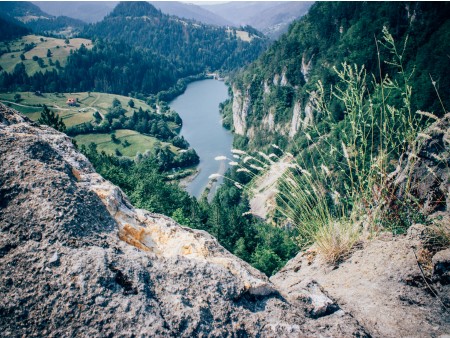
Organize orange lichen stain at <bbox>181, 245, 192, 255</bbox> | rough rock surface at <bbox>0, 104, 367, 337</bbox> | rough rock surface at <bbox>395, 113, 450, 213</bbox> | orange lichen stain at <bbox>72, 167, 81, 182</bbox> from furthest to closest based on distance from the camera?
1. rough rock surface at <bbox>395, 113, 450, 213</bbox>
2. orange lichen stain at <bbox>72, 167, 81, 182</bbox>
3. orange lichen stain at <bbox>181, 245, 192, 255</bbox>
4. rough rock surface at <bbox>0, 104, 367, 337</bbox>

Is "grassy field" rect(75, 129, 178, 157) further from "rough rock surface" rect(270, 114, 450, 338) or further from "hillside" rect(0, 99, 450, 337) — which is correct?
"rough rock surface" rect(270, 114, 450, 338)

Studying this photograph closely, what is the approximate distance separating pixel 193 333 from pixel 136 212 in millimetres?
2320

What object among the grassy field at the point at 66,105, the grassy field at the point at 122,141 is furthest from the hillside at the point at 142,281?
the grassy field at the point at 66,105

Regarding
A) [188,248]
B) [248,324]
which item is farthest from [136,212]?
[248,324]

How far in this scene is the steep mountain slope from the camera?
71.6 meters

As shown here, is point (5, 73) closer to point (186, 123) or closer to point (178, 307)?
point (186, 123)

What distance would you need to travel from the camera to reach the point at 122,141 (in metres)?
112

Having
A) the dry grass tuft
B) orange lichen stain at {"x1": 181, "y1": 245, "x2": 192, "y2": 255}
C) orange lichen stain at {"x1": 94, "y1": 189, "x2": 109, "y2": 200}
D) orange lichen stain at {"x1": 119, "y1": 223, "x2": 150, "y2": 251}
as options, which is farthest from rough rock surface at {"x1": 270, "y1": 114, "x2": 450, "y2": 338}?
orange lichen stain at {"x1": 94, "y1": 189, "x2": 109, "y2": 200}

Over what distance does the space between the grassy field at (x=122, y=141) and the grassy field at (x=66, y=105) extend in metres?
10.7

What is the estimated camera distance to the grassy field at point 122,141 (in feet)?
345

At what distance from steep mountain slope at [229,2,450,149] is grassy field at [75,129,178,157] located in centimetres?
4304

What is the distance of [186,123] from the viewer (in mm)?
156375

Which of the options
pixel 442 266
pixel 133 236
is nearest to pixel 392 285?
pixel 442 266

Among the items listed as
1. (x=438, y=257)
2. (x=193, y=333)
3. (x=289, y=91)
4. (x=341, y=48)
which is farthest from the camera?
(x=289, y=91)
